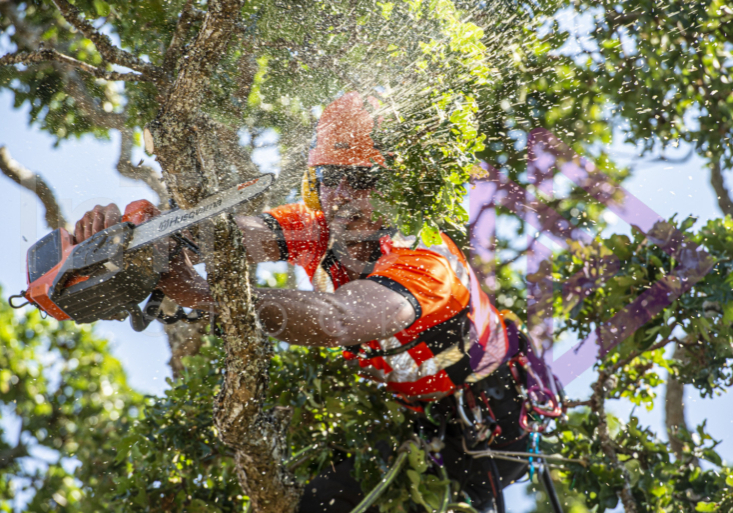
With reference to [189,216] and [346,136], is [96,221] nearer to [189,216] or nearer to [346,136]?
[189,216]

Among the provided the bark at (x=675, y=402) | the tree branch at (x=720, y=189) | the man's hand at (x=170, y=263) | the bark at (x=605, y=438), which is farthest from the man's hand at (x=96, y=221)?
the bark at (x=675, y=402)

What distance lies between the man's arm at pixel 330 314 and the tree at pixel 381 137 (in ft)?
0.20

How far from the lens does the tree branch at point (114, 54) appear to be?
3.97ft

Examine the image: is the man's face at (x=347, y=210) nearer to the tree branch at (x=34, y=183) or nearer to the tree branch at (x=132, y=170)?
the tree branch at (x=132, y=170)

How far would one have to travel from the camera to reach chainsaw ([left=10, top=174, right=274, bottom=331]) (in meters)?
1.05

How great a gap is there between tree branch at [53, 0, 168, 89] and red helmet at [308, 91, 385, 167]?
0.37 m

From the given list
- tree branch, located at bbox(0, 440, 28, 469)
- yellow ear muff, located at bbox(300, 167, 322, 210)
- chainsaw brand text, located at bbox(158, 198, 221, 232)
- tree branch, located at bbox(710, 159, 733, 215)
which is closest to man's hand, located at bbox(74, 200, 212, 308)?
chainsaw brand text, located at bbox(158, 198, 221, 232)

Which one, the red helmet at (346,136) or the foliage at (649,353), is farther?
the foliage at (649,353)

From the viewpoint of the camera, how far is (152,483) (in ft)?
5.94

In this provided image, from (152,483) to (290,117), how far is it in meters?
1.26

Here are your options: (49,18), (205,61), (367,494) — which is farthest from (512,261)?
(49,18)

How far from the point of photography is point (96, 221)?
1.14m

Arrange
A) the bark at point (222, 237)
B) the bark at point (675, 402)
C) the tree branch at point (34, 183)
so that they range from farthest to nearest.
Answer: the bark at point (675, 402) < the tree branch at point (34, 183) < the bark at point (222, 237)

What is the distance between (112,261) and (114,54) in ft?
1.64
